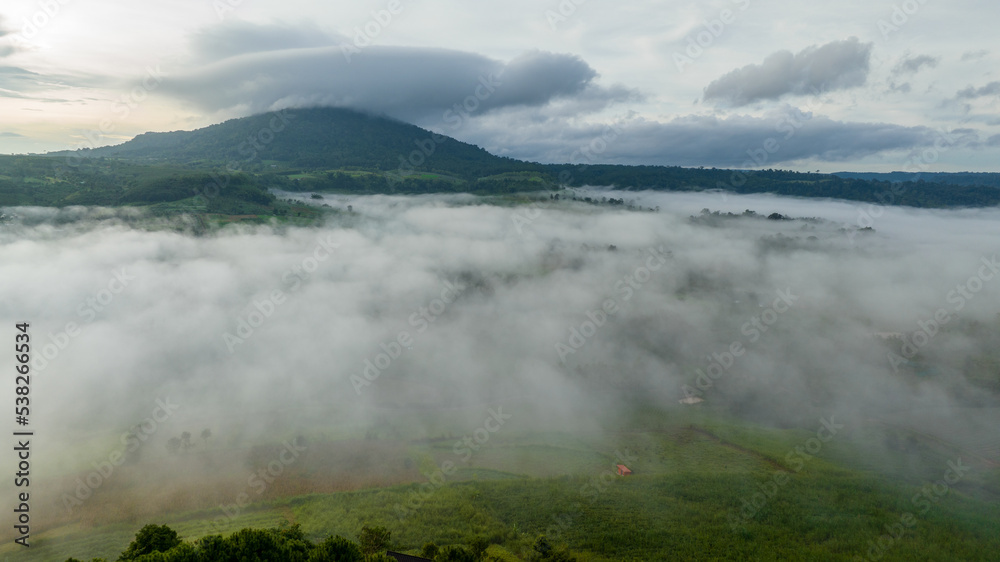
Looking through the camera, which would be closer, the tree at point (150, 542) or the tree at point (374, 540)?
the tree at point (150, 542)

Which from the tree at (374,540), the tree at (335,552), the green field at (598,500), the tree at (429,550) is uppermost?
the tree at (335,552)

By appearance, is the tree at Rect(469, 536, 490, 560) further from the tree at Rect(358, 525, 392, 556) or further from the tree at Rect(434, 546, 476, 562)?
the tree at Rect(358, 525, 392, 556)

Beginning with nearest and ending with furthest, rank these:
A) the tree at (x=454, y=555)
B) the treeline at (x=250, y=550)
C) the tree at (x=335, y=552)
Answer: the treeline at (x=250, y=550), the tree at (x=335, y=552), the tree at (x=454, y=555)

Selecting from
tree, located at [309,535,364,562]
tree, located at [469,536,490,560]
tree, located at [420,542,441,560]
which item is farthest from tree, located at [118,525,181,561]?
tree, located at [469,536,490,560]

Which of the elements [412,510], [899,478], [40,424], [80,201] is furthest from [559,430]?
[80,201]

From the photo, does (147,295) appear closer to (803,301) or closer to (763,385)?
(763,385)

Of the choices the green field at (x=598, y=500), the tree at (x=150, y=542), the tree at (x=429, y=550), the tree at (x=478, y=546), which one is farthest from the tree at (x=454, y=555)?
the tree at (x=150, y=542)

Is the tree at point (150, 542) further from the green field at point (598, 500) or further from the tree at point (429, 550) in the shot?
the tree at point (429, 550)

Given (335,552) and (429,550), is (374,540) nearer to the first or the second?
(429,550)

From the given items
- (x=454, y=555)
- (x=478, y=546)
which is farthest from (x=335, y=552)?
(x=478, y=546)
